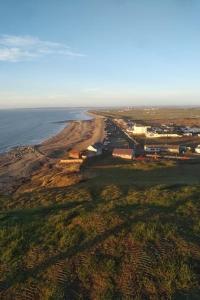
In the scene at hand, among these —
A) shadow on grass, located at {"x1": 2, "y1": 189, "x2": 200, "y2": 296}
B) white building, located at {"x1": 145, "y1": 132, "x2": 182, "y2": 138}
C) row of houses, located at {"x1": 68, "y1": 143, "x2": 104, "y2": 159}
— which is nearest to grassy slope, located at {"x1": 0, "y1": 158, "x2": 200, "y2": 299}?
shadow on grass, located at {"x1": 2, "y1": 189, "x2": 200, "y2": 296}

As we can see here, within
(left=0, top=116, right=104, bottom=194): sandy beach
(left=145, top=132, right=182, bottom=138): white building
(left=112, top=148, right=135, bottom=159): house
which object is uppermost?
(left=112, top=148, right=135, bottom=159): house

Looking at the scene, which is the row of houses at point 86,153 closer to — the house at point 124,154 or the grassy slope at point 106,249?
the house at point 124,154

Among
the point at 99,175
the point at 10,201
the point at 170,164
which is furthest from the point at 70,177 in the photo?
the point at 170,164

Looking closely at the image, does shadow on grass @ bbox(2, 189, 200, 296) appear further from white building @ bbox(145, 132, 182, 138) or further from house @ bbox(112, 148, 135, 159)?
white building @ bbox(145, 132, 182, 138)

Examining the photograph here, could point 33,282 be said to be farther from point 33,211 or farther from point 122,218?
point 33,211

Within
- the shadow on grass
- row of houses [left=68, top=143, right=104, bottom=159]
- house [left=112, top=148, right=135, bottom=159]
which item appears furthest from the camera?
row of houses [left=68, top=143, right=104, bottom=159]

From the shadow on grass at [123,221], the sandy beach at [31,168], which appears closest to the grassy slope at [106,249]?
the shadow on grass at [123,221]

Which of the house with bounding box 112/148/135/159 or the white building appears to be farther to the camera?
the white building

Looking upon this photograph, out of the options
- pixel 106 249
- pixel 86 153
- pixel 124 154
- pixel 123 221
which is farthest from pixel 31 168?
pixel 106 249
